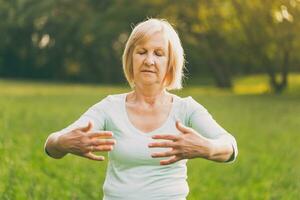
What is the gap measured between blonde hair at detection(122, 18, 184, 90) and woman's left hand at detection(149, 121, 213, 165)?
57 centimetres

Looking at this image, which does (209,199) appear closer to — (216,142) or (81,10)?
(216,142)

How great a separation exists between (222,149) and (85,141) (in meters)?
0.66

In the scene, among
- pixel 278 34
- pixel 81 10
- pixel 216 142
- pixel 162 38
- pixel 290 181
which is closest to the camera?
pixel 216 142

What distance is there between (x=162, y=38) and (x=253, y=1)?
134 feet

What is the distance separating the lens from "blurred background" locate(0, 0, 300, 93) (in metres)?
44.1

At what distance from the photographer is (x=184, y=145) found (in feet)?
11.7

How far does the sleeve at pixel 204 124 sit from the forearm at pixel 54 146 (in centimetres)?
70

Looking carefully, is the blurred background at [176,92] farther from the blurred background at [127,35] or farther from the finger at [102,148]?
the finger at [102,148]

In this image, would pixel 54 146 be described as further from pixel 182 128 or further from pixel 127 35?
pixel 127 35

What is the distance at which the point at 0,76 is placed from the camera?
6925 centimetres

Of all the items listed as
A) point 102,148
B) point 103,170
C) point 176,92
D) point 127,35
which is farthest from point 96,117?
point 127,35

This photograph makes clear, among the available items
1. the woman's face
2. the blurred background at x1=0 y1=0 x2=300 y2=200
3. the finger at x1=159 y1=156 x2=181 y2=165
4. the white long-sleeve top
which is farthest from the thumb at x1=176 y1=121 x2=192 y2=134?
the blurred background at x1=0 y1=0 x2=300 y2=200

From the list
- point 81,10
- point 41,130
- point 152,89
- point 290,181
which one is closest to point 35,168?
point 290,181

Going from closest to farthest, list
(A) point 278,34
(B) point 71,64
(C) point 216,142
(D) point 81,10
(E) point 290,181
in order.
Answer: (C) point 216,142
(E) point 290,181
(A) point 278,34
(D) point 81,10
(B) point 71,64
